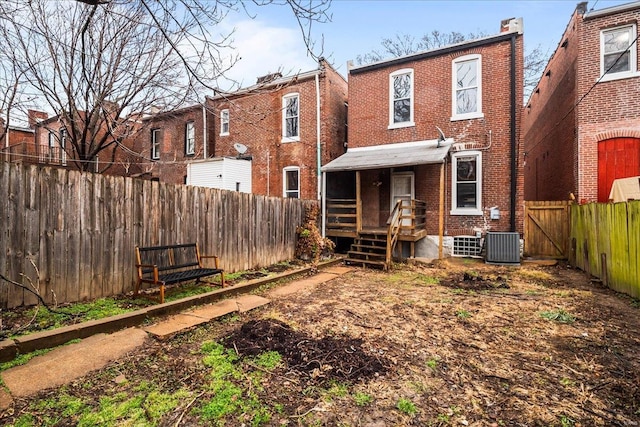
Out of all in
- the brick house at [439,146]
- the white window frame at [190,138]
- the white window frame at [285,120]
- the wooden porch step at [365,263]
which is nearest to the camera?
the wooden porch step at [365,263]

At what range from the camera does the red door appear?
947 centimetres

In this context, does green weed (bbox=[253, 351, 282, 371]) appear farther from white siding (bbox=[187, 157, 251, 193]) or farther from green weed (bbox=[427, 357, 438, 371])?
white siding (bbox=[187, 157, 251, 193])

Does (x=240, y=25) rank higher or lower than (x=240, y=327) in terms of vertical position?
higher

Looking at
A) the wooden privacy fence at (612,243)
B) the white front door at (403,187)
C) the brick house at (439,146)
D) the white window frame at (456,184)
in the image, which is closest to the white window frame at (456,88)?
the brick house at (439,146)

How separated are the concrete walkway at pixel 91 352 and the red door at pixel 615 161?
36.2 ft

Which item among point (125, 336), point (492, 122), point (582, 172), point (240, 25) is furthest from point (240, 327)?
point (582, 172)

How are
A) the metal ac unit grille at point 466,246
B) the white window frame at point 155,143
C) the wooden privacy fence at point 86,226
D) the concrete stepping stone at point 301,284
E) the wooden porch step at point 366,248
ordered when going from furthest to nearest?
the white window frame at point 155,143 → the metal ac unit grille at point 466,246 → the wooden porch step at point 366,248 → the concrete stepping stone at point 301,284 → the wooden privacy fence at point 86,226

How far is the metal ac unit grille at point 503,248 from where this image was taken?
9828 millimetres

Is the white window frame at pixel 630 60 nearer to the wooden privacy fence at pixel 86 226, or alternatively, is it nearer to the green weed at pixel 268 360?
the wooden privacy fence at pixel 86 226

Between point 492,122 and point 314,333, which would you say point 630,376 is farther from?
point 492,122

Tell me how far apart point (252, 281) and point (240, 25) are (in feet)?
15.6

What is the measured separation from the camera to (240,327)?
4.48m

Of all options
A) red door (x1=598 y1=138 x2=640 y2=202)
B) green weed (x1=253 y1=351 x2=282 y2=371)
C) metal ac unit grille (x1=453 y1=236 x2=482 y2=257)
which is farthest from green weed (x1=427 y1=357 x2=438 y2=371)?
red door (x1=598 y1=138 x2=640 y2=202)

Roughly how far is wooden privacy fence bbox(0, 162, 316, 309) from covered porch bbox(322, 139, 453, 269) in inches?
189
